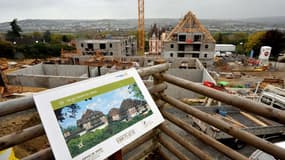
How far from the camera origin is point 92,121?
1.27 meters

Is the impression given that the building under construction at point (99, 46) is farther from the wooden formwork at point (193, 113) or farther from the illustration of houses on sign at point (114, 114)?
the illustration of houses on sign at point (114, 114)

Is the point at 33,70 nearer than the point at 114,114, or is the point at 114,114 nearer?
the point at 114,114

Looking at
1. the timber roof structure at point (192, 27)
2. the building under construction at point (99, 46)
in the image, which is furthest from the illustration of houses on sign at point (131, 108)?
the building under construction at point (99, 46)

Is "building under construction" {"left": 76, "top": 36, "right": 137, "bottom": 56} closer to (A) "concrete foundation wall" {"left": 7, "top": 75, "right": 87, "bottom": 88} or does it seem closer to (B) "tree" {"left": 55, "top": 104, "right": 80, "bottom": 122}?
(A) "concrete foundation wall" {"left": 7, "top": 75, "right": 87, "bottom": 88}

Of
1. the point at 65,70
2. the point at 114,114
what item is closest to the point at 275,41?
the point at 65,70

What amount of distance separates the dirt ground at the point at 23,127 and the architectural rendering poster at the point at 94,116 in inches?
162

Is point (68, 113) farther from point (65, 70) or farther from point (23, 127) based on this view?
point (65, 70)

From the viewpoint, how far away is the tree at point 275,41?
26.8 m

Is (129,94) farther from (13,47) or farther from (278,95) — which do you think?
(13,47)

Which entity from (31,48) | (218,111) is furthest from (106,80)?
(31,48)

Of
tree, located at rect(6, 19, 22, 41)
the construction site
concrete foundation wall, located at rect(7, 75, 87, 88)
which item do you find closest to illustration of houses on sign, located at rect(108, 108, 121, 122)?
the construction site

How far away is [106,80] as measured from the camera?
4.82ft

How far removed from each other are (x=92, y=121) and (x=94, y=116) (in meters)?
0.04

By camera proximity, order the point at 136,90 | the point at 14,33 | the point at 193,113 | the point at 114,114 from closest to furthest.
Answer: the point at 114,114 < the point at 136,90 < the point at 193,113 < the point at 14,33
